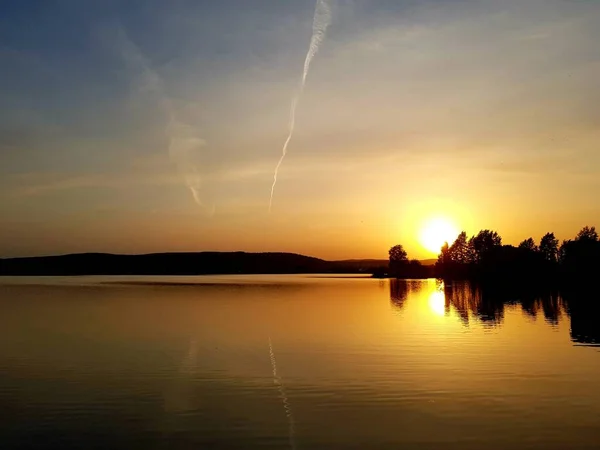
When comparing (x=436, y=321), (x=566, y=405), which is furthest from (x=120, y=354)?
(x=436, y=321)

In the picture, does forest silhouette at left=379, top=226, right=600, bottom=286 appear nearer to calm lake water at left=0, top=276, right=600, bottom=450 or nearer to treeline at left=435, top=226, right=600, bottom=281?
treeline at left=435, top=226, right=600, bottom=281

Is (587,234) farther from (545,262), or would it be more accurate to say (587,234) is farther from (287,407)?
(287,407)

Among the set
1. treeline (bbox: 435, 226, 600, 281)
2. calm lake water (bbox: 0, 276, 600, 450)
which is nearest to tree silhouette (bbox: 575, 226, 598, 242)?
treeline (bbox: 435, 226, 600, 281)

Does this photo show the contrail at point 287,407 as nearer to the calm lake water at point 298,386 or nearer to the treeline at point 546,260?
the calm lake water at point 298,386

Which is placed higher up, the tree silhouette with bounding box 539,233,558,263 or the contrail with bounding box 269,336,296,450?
the tree silhouette with bounding box 539,233,558,263

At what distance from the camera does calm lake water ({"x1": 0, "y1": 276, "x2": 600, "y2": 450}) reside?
72.1 ft

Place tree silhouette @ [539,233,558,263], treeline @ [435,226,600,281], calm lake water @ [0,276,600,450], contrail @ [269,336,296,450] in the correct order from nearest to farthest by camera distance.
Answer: contrail @ [269,336,296,450]
calm lake water @ [0,276,600,450]
treeline @ [435,226,600,281]
tree silhouette @ [539,233,558,263]

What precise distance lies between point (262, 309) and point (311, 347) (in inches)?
1435

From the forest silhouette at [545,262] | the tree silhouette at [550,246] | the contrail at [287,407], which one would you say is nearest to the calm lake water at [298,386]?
the contrail at [287,407]

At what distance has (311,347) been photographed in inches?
1767

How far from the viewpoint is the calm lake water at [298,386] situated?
22.0 m

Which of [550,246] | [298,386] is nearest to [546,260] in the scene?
[550,246]

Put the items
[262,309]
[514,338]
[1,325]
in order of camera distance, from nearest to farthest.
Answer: [514,338], [1,325], [262,309]

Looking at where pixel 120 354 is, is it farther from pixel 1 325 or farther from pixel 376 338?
pixel 1 325
